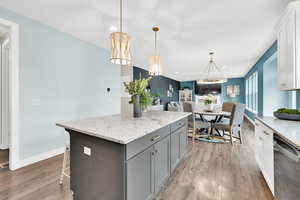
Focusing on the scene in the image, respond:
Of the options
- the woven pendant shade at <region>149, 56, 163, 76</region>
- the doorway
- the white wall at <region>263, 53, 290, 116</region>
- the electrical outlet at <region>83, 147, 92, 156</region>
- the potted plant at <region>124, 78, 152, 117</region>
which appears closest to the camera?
the electrical outlet at <region>83, 147, 92, 156</region>

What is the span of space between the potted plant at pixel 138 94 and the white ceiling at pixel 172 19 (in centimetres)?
115

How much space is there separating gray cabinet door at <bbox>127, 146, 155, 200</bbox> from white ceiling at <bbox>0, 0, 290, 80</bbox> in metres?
2.02

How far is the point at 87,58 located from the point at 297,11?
367cm

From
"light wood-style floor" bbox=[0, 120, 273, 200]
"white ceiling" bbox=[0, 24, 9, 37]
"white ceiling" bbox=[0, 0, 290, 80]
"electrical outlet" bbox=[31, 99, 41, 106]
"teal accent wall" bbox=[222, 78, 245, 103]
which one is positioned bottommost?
"light wood-style floor" bbox=[0, 120, 273, 200]

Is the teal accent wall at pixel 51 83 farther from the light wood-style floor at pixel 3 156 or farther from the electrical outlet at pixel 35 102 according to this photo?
the light wood-style floor at pixel 3 156

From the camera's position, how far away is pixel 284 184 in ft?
3.70

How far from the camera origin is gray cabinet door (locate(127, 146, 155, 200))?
105 cm

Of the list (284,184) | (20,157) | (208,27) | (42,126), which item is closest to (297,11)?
(208,27)

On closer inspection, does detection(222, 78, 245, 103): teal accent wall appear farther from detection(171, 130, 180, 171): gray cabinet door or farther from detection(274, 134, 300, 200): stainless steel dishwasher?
detection(274, 134, 300, 200): stainless steel dishwasher

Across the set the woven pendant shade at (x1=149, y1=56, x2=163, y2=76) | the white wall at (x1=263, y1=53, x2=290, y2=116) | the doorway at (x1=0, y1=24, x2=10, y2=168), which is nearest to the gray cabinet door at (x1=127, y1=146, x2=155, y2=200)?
the woven pendant shade at (x1=149, y1=56, x2=163, y2=76)

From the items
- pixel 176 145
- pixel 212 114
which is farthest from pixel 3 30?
pixel 212 114

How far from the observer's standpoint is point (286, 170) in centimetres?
108

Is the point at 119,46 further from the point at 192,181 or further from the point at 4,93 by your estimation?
the point at 4,93

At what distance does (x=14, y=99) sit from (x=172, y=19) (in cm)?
293
